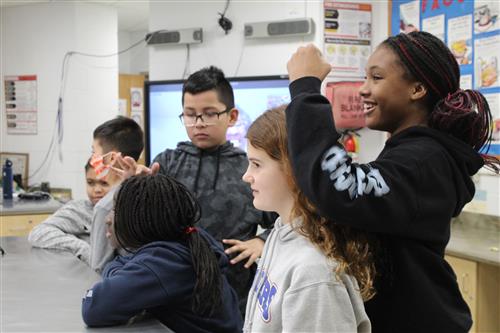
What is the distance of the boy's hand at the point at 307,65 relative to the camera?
1.00m

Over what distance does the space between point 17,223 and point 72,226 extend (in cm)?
193

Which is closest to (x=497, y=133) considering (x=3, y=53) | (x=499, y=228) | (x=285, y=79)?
(x=499, y=228)

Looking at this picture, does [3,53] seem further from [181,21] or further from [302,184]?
[302,184]

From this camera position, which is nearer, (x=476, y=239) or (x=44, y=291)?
(x=44, y=291)

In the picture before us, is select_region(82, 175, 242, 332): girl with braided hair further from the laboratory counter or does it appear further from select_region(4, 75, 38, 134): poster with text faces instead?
select_region(4, 75, 38, 134): poster with text faces

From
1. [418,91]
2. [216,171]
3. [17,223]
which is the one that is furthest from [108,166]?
[17,223]

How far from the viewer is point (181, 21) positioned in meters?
3.86

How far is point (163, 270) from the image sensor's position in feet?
4.36

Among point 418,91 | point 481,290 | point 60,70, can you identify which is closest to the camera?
point 418,91

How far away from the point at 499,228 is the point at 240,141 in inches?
62.7

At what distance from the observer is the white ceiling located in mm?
5348

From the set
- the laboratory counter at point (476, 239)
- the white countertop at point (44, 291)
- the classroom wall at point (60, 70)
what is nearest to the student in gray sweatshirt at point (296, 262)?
the white countertop at point (44, 291)

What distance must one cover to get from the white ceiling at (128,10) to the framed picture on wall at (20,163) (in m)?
1.50

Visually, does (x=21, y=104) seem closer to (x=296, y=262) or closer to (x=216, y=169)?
(x=216, y=169)
